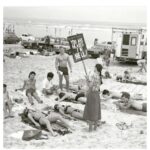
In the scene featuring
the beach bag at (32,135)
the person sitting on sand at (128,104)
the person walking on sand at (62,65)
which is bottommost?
the beach bag at (32,135)

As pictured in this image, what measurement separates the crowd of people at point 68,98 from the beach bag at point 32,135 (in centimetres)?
18

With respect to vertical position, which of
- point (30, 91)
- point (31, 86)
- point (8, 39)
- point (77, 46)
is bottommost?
point (30, 91)

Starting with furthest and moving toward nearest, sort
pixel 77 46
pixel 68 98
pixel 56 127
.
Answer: pixel 68 98
pixel 77 46
pixel 56 127

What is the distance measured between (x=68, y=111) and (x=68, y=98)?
761mm

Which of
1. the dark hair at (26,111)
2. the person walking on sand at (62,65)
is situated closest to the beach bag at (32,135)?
the dark hair at (26,111)

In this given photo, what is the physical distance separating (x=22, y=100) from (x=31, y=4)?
1.99 metres

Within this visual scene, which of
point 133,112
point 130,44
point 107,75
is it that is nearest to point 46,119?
point 133,112

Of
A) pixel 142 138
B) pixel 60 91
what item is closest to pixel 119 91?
pixel 60 91

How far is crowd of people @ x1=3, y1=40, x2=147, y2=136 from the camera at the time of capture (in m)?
5.30

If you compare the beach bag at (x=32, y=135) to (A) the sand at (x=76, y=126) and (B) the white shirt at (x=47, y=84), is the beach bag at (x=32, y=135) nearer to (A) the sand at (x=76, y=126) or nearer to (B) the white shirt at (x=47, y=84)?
(A) the sand at (x=76, y=126)

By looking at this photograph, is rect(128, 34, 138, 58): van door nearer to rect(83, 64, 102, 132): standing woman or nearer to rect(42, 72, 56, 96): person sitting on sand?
rect(42, 72, 56, 96): person sitting on sand

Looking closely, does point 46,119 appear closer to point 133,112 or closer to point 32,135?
point 32,135

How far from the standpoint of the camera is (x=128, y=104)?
6352mm

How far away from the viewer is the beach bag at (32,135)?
5052 millimetres
